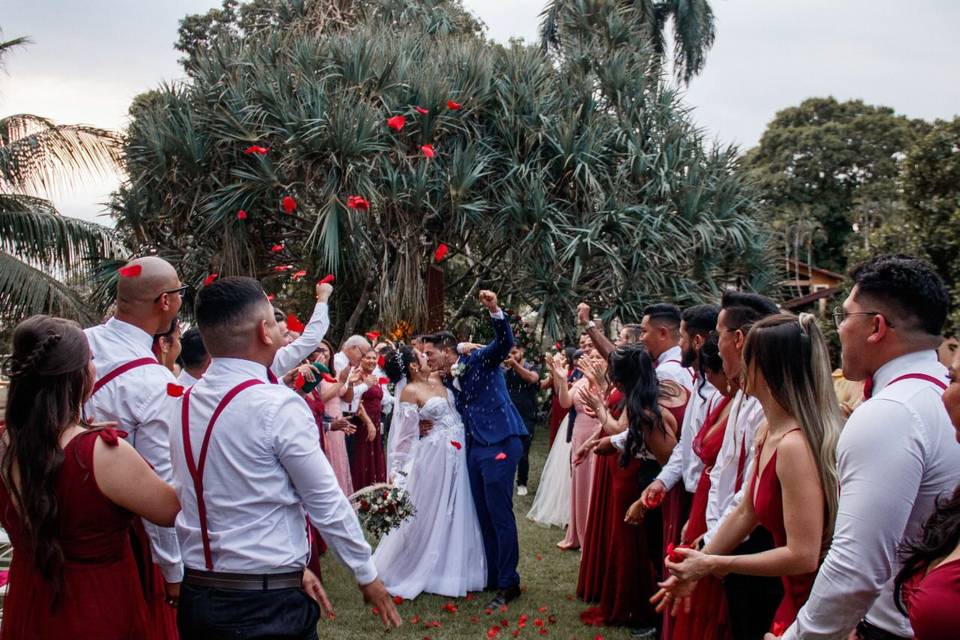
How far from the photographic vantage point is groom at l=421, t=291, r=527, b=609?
6.88 m

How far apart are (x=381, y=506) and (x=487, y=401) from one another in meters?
1.70

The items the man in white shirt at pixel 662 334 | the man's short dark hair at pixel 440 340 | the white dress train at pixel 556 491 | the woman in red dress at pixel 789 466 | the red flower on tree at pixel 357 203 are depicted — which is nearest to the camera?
the woman in red dress at pixel 789 466

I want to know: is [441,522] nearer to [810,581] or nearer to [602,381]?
[602,381]

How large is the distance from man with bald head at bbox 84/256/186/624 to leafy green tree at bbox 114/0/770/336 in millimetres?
10113

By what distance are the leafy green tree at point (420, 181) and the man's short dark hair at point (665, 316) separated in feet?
28.3

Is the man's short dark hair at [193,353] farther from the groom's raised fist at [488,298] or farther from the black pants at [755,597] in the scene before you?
the black pants at [755,597]

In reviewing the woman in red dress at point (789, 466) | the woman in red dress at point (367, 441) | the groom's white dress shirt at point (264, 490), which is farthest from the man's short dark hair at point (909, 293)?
the woman in red dress at point (367, 441)

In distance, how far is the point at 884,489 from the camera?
2316mm

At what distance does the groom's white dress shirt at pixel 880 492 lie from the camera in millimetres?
2318

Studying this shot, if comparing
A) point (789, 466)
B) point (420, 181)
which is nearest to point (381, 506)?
point (789, 466)

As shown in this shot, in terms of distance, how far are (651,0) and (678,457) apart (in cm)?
2711

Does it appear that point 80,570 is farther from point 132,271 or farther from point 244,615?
point 132,271

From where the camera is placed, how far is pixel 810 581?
301 centimetres

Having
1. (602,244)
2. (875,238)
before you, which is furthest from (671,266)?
(875,238)
